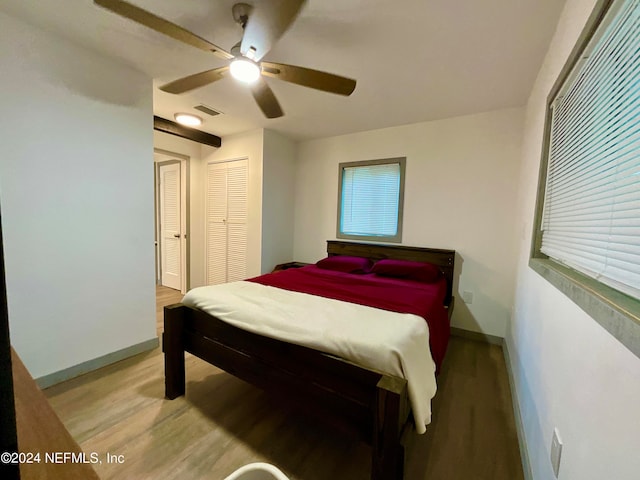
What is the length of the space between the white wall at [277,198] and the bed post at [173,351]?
1792 mm

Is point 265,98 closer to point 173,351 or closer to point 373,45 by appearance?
point 373,45

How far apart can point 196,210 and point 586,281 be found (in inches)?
172

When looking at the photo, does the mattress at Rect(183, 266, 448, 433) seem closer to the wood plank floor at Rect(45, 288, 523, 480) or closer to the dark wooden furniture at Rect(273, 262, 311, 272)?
the wood plank floor at Rect(45, 288, 523, 480)

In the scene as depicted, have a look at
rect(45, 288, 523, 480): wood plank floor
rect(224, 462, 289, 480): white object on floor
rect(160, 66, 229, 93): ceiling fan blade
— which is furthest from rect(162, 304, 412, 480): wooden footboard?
rect(160, 66, 229, 93): ceiling fan blade

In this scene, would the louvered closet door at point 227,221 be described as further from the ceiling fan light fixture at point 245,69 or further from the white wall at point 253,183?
the ceiling fan light fixture at point 245,69

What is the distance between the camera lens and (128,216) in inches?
89.0

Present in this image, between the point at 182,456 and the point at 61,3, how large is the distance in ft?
8.50

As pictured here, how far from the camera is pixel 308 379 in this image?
A: 136 cm

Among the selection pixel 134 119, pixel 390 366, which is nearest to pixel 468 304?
pixel 390 366

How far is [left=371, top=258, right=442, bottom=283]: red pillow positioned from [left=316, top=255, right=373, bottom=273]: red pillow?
181mm

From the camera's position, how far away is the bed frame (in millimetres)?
1096

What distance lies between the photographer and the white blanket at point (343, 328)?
1.21 m

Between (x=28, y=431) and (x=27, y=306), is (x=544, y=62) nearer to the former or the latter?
(x=28, y=431)

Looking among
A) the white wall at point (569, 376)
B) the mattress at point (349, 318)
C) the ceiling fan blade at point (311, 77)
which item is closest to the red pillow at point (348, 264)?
the mattress at point (349, 318)
